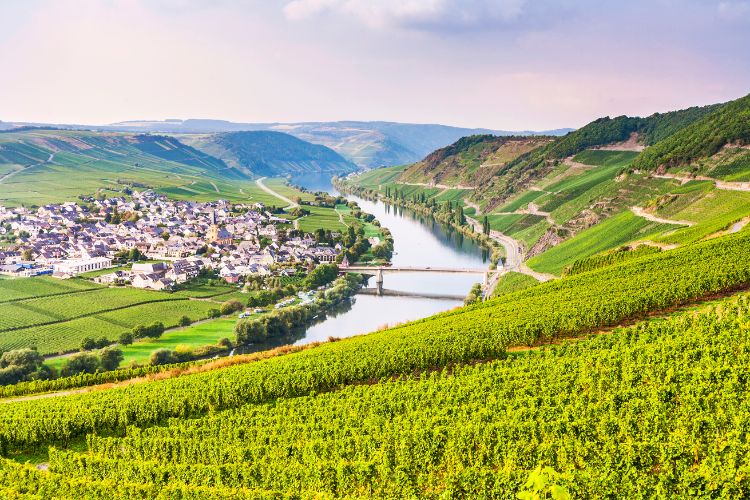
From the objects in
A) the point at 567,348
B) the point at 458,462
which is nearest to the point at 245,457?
the point at 458,462

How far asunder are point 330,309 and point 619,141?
418ft

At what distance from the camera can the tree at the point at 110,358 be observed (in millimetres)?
55156

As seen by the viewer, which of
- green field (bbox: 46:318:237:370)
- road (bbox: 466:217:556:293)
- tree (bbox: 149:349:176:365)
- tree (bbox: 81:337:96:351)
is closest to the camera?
tree (bbox: 149:349:176:365)

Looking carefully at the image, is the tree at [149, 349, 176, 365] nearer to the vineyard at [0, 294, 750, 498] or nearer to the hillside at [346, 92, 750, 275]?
the vineyard at [0, 294, 750, 498]

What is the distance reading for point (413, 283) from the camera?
9994cm

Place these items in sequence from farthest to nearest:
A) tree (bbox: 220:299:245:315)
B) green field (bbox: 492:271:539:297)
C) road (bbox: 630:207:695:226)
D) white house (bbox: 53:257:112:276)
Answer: white house (bbox: 53:257:112:276)
green field (bbox: 492:271:539:297)
road (bbox: 630:207:695:226)
tree (bbox: 220:299:245:315)

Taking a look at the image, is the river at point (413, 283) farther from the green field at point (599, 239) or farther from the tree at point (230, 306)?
the green field at point (599, 239)

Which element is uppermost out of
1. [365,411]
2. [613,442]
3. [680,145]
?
[680,145]

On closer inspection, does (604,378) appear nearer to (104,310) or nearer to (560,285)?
(560,285)

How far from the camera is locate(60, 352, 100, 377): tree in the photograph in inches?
2082

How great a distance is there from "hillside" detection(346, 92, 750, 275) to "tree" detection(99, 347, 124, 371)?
5836cm

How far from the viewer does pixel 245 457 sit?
25.6 metres

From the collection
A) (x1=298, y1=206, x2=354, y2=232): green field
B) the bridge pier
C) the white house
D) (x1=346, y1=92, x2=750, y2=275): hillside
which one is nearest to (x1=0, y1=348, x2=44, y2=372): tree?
the white house

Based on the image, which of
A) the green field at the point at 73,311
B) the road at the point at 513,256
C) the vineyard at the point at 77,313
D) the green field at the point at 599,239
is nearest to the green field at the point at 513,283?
the road at the point at 513,256
